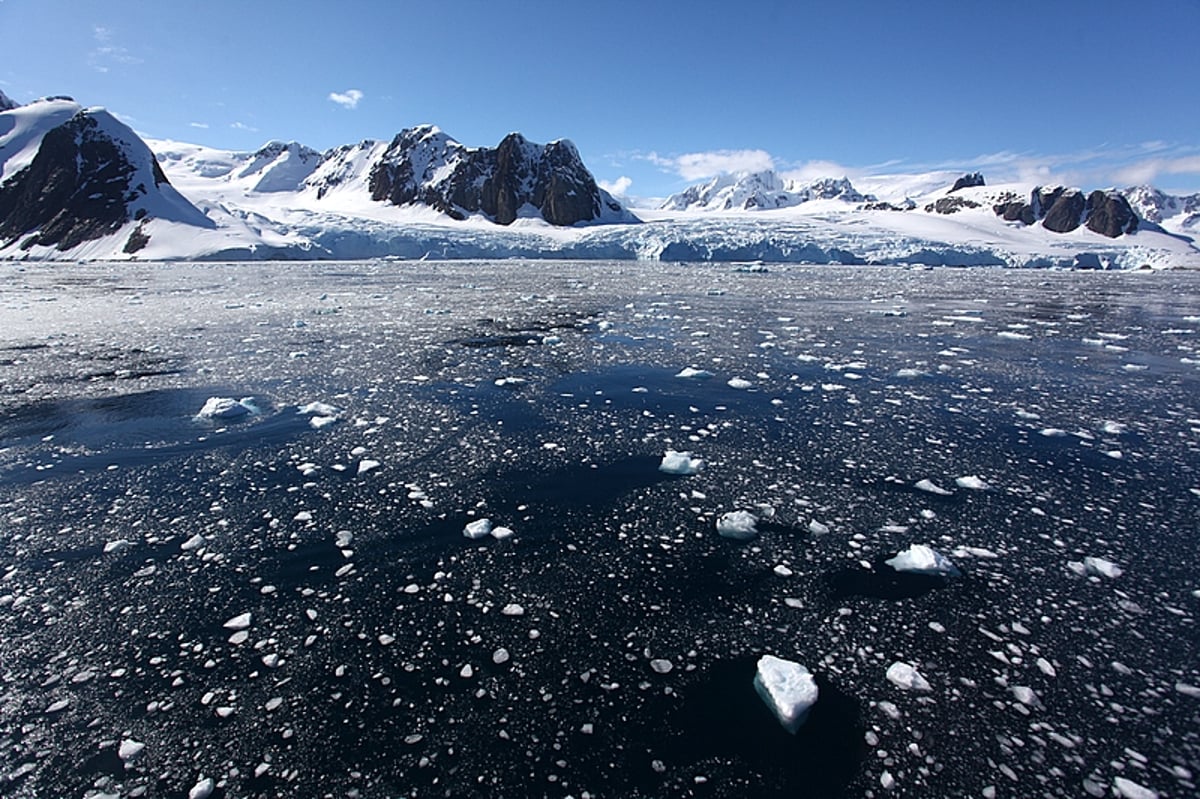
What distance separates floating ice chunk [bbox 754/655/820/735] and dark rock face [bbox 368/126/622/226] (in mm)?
81093

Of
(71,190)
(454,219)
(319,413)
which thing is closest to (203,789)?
(319,413)

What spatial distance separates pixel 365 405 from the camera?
5910 millimetres

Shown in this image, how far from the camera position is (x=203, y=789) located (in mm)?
1779

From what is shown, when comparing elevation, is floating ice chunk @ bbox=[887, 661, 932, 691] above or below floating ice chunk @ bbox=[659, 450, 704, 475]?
below

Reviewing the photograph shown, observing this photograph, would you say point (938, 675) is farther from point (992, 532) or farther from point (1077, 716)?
point (992, 532)

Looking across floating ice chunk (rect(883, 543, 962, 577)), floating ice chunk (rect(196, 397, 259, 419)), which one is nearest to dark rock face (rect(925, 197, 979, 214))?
floating ice chunk (rect(883, 543, 962, 577))

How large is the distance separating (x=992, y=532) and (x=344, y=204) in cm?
10079

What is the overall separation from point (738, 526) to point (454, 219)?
8443 cm

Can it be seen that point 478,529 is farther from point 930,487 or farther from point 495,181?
point 495,181

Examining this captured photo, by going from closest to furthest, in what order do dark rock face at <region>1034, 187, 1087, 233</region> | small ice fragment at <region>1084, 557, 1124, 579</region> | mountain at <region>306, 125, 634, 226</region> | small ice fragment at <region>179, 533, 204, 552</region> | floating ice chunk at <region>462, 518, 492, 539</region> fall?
small ice fragment at <region>1084, 557, 1124, 579</region>, small ice fragment at <region>179, 533, 204, 552</region>, floating ice chunk at <region>462, 518, 492, 539</region>, dark rock face at <region>1034, 187, 1087, 233</region>, mountain at <region>306, 125, 634, 226</region>

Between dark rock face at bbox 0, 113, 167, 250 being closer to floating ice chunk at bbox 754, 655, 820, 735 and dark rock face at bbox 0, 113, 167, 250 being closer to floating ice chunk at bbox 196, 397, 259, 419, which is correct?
floating ice chunk at bbox 196, 397, 259, 419

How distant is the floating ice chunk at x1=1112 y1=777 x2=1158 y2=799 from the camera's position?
5.75ft

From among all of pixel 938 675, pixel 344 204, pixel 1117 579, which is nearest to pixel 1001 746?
pixel 938 675

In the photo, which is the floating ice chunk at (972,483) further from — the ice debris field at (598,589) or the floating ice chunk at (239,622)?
the floating ice chunk at (239,622)
